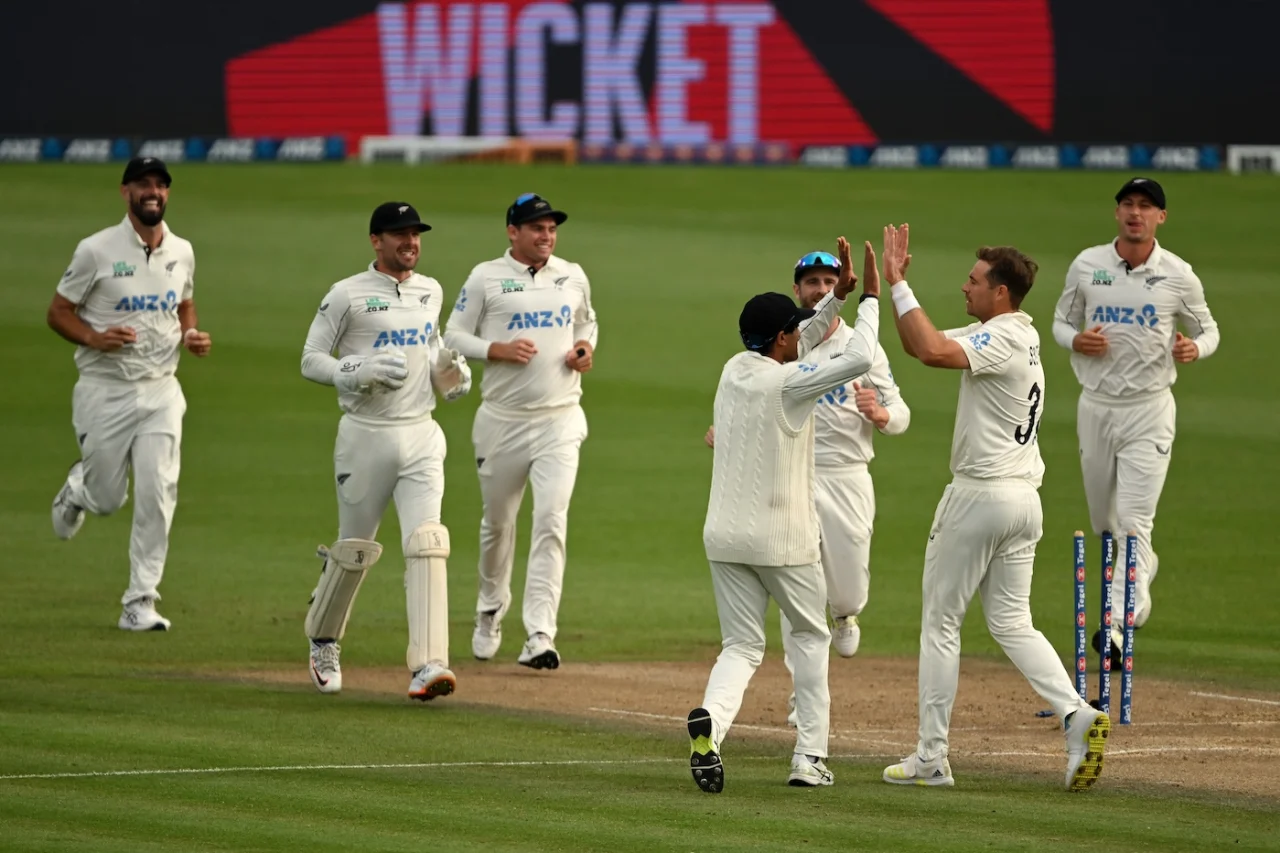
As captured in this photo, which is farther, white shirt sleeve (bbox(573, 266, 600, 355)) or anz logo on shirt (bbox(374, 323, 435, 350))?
white shirt sleeve (bbox(573, 266, 600, 355))

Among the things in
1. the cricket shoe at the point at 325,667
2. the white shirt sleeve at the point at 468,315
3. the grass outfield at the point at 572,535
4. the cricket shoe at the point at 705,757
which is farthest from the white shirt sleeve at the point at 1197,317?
the cricket shoe at the point at 325,667

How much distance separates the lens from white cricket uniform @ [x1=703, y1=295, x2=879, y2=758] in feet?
26.5

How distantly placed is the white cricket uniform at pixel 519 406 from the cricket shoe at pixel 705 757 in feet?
12.0

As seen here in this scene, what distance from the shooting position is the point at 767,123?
1396 inches

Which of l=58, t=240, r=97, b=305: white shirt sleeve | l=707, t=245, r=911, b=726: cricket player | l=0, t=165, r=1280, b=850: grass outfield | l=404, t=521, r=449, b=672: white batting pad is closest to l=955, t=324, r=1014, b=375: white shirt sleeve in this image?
l=0, t=165, r=1280, b=850: grass outfield

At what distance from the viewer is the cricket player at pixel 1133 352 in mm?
11711

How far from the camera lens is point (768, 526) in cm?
811

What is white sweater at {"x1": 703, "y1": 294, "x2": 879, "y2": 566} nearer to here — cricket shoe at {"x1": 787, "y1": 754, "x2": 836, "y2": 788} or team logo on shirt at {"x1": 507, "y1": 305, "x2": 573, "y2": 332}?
cricket shoe at {"x1": 787, "y1": 754, "x2": 836, "y2": 788}

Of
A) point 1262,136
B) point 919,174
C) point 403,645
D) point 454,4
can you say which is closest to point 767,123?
point 919,174

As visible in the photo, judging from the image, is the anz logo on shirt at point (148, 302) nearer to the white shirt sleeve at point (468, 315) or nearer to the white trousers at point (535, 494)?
the white shirt sleeve at point (468, 315)

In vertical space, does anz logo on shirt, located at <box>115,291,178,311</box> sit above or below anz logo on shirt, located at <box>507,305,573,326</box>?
above

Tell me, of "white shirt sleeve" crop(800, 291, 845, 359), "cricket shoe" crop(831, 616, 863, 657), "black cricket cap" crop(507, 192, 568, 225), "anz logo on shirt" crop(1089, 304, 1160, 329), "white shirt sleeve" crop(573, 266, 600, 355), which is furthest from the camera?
"white shirt sleeve" crop(573, 266, 600, 355)

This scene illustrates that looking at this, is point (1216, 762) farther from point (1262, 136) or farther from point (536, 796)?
point (1262, 136)

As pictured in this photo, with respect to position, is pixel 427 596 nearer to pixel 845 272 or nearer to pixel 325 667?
pixel 325 667
